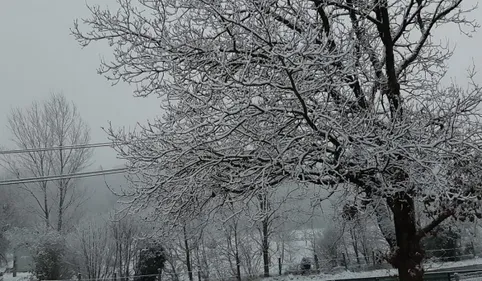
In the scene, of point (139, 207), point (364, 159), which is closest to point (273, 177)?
point (364, 159)

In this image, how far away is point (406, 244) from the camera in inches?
280

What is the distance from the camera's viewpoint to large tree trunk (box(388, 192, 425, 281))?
6.98 metres

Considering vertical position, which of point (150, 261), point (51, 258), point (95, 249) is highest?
point (95, 249)

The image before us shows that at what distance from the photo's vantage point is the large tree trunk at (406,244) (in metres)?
6.98

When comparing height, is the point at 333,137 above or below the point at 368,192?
above

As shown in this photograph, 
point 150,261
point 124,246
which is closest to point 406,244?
point 150,261

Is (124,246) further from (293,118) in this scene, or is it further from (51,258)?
(293,118)

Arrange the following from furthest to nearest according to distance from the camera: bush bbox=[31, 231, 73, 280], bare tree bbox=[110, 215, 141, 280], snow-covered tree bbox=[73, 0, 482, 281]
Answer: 1. bare tree bbox=[110, 215, 141, 280]
2. bush bbox=[31, 231, 73, 280]
3. snow-covered tree bbox=[73, 0, 482, 281]

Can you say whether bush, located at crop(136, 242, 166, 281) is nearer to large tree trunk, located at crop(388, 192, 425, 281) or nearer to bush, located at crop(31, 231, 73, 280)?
bush, located at crop(31, 231, 73, 280)

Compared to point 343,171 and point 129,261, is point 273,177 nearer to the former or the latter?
point 343,171

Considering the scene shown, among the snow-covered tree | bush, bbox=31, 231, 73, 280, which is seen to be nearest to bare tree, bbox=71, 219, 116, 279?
bush, bbox=31, 231, 73, 280

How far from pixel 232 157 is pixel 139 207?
168 cm

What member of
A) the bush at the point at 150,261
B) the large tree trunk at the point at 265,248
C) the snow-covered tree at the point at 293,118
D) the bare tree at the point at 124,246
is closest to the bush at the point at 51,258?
the bare tree at the point at 124,246

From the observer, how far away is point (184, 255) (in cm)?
2730
